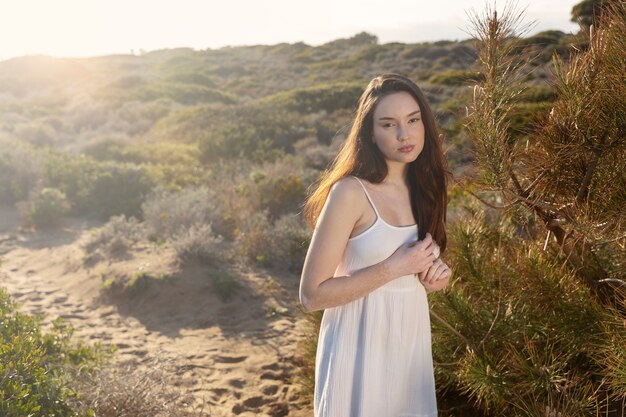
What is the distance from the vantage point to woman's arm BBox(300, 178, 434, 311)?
1.86m

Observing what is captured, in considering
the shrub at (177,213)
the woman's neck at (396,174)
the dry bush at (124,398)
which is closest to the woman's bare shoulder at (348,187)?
the woman's neck at (396,174)

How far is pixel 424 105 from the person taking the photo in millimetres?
2074

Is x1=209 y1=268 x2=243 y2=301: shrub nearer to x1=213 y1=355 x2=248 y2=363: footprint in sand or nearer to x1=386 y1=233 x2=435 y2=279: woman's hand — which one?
x1=213 y1=355 x2=248 y2=363: footprint in sand

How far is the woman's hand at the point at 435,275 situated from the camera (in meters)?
1.98

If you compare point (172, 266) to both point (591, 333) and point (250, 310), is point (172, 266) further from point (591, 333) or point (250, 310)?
point (591, 333)

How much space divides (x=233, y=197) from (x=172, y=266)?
229cm

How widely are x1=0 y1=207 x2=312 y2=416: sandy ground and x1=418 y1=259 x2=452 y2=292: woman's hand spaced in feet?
8.25

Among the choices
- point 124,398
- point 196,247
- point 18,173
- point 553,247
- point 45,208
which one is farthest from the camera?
point 18,173

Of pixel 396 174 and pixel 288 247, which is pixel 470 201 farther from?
pixel 396 174

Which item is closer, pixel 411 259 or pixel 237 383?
pixel 411 259

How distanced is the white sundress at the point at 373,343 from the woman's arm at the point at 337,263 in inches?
3.3

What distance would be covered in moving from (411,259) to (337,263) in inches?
9.3

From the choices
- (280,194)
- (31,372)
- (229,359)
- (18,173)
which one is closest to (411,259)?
(31,372)

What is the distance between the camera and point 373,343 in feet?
6.50
